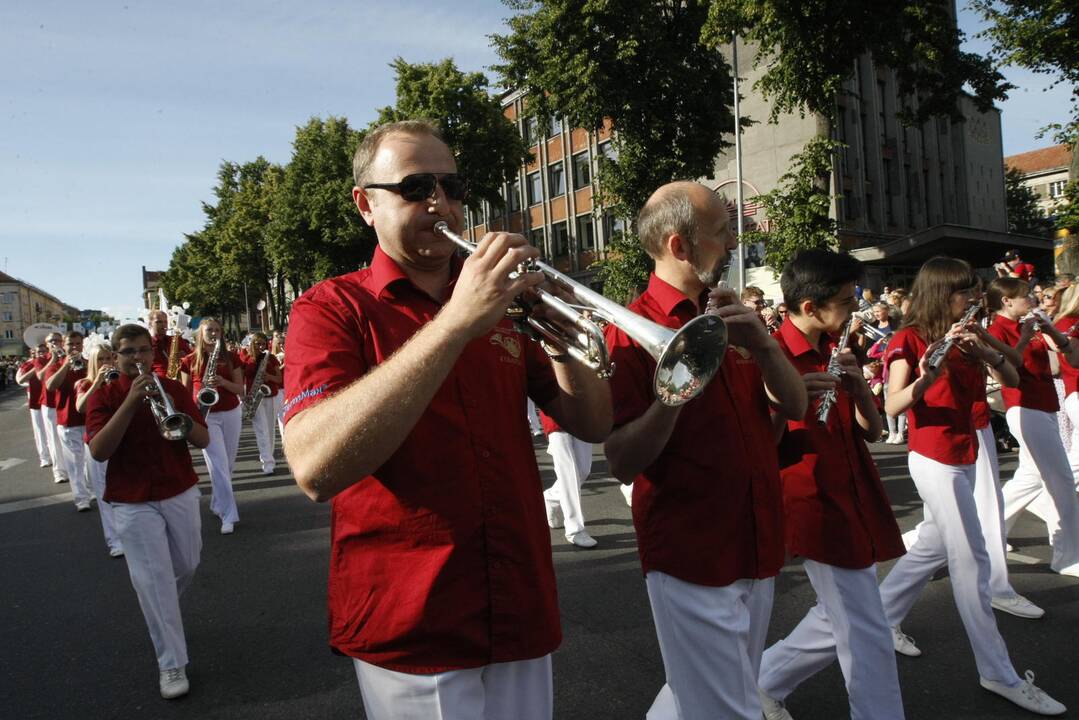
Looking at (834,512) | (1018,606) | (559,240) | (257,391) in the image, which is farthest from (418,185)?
(559,240)

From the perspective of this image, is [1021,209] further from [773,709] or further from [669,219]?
[669,219]

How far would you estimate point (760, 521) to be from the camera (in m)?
2.53

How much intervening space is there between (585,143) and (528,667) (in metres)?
41.3

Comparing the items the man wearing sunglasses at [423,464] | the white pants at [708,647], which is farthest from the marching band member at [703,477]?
the man wearing sunglasses at [423,464]

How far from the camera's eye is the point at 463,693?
1.78 metres

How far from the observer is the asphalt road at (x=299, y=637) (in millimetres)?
3912

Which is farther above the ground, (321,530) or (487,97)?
(487,97)

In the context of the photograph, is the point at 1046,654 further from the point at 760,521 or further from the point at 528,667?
the point at 528,667

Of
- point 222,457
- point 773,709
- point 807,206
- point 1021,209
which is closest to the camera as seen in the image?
point 773,709

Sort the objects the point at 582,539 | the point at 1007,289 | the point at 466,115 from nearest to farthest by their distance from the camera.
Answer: the point at 1007,289, the point at 582,539, the point at 466,115

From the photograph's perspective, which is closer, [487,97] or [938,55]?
[938,55]

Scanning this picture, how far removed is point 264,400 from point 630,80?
48.2 feet

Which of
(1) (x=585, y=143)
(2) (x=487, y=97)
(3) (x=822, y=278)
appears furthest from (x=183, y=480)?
(1) (x=585, y=143)

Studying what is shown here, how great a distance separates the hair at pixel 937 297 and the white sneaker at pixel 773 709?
2.02 m
